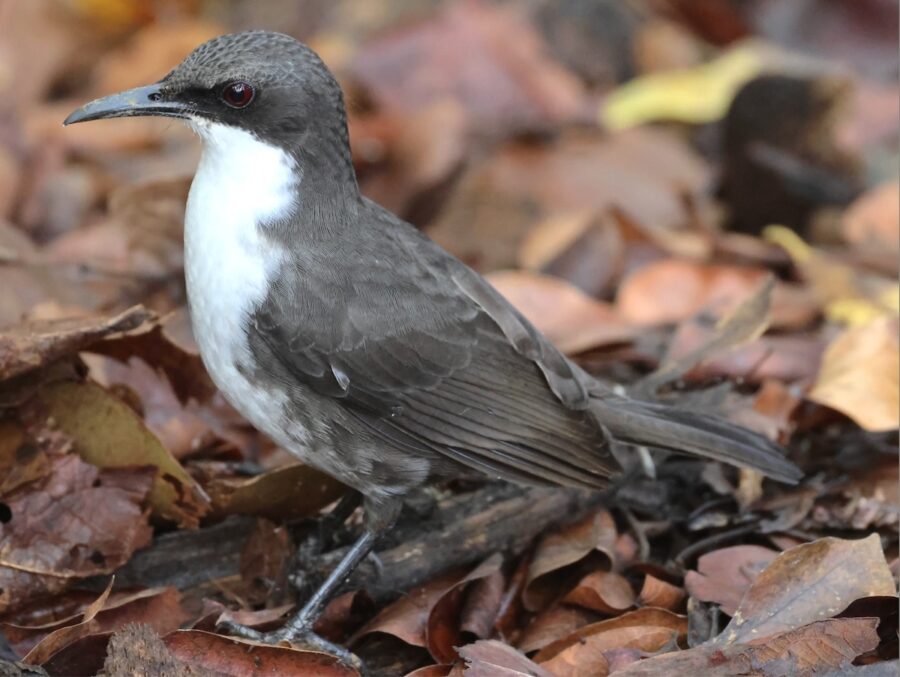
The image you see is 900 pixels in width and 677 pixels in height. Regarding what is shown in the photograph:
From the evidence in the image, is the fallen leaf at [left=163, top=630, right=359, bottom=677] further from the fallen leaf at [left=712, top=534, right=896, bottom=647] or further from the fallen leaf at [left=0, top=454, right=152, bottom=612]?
the fallen leaf at [left=712, top=534, right=896, bottom=647]

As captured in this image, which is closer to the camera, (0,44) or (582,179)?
(582,179)

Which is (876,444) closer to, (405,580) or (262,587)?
(405,580)

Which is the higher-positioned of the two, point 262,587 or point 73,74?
point 73,74

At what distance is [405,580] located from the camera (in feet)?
13.3

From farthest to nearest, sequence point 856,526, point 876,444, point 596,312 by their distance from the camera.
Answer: point 596,312 → point 876,444 → point 856,526

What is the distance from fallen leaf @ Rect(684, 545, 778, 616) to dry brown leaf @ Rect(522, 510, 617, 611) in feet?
0.94

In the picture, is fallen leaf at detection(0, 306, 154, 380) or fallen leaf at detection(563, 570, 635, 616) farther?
fallen leaf at detection(563, 570, 635, 616)

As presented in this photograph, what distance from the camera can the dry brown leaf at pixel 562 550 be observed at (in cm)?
405

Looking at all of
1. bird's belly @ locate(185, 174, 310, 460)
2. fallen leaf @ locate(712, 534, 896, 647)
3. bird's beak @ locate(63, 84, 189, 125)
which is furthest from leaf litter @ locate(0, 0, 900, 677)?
bird's beak @ locate(63, 84, 189, 125)

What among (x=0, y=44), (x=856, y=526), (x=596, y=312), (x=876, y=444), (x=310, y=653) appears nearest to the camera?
(x=310, y=653)

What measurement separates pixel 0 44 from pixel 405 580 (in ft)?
16.1

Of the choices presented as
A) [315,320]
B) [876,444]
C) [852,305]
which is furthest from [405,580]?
[852,305]

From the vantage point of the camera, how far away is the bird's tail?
416 centimetres

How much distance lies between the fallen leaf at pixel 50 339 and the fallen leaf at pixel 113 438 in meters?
0.15
